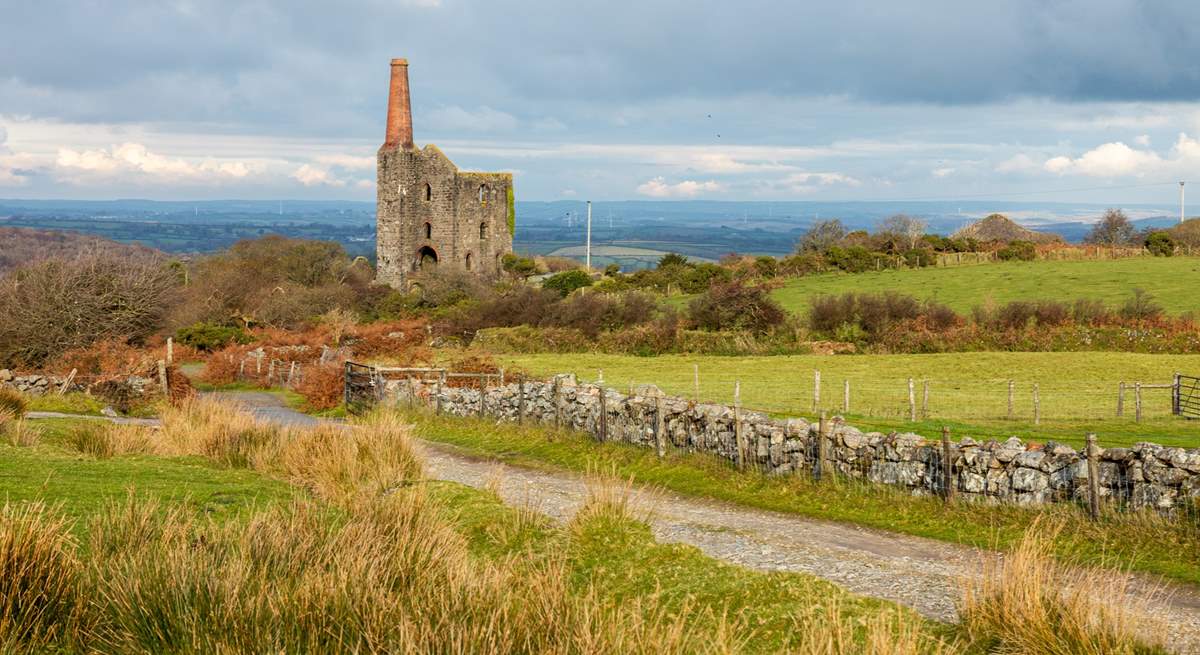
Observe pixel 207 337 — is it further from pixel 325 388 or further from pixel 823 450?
pixel 823 450

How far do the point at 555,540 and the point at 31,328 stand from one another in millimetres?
44714

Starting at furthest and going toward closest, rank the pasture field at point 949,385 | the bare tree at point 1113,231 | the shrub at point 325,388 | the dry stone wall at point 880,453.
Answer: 1. the bare tree at point 1113,231
2. the shrub at point 325,388
3. the pasture field at point 949,385
4. the dry stone wall at point 880,453

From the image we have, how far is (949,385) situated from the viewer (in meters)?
34.2

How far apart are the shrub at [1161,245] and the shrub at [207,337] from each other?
52555 millimetres

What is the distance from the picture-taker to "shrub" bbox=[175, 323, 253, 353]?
53188 mm

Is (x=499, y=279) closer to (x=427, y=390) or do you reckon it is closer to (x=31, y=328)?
(x=31, y=328)

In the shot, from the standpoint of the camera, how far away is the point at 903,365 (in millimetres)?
39250

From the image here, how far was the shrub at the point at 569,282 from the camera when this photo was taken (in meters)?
65.8

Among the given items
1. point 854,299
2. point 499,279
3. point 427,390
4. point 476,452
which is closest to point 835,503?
point 476,452

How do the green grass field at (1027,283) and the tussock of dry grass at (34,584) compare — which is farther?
the green grass field at (1027,283)

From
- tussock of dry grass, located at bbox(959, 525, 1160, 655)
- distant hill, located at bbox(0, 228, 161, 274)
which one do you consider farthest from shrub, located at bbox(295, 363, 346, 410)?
distant hill, located at bbox(0, 228, 161, 274)

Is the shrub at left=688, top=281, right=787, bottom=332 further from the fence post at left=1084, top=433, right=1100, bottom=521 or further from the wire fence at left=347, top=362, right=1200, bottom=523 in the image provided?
the fence post at left=1084, top=433, right=1100, bottom=521

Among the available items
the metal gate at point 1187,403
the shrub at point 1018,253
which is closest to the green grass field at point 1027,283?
the shrub at point 1018,253

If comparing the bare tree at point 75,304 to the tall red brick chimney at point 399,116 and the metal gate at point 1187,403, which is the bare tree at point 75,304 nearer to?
the tall red brick chimney at point 399,116
